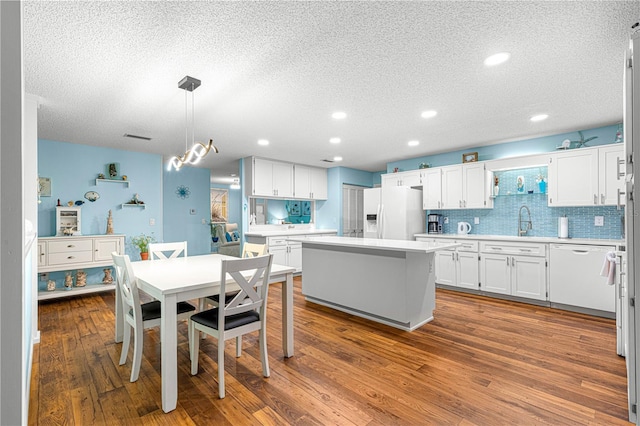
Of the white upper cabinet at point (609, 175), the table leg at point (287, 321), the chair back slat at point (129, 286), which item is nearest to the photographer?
the chair back slat at point (129, 286)

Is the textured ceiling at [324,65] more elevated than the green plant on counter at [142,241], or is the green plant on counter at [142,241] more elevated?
the textured ceiling at [324,65]

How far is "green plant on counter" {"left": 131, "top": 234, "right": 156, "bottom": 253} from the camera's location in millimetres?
5227

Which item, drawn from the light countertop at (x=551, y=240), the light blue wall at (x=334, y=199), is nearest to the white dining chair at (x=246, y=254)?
the light countertop at (x=551, y=240)

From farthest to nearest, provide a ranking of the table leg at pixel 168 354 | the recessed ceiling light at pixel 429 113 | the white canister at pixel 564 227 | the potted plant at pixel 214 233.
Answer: the potted plant at pixel 214 233, the white canister at pixel 564 227, the recessed ceiling light at pixel 429 113, the table leg at pixel 168 354

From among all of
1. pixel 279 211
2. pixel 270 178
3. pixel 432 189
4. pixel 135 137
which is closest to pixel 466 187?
pixel 432 189

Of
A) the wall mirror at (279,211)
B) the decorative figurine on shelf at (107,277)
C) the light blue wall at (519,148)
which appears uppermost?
the light blue wall at (519,148)

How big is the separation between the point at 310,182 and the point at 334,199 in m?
0.71

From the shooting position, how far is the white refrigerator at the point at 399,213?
215 inches

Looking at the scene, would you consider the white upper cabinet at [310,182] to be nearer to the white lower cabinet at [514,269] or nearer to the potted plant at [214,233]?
the potted plant at [214,233]

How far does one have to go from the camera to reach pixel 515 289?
429 cm

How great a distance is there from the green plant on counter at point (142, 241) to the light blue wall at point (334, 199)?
3.62 metres

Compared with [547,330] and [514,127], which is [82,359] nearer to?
[547,330]

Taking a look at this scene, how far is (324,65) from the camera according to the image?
242 cm

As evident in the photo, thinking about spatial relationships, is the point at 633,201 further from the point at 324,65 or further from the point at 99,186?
the point at 99,186
